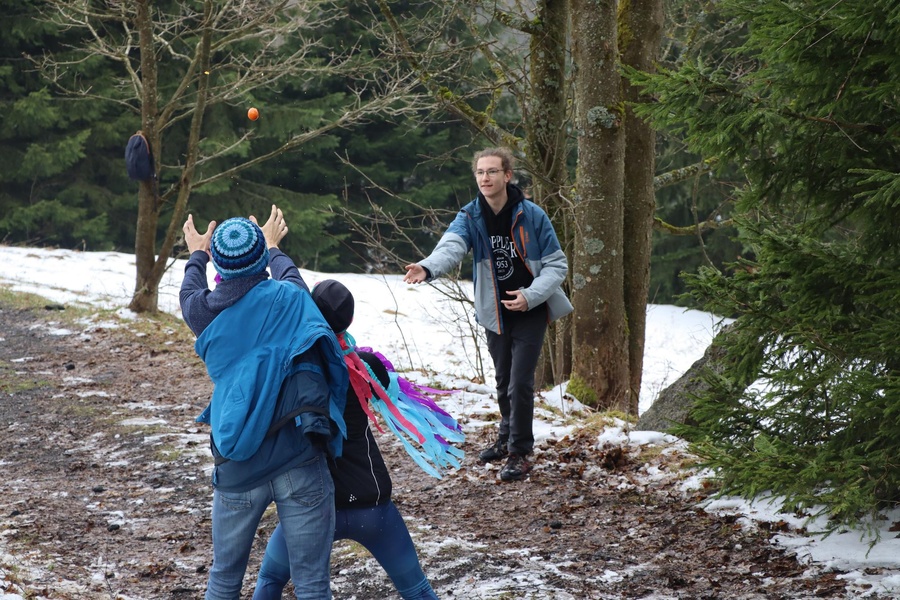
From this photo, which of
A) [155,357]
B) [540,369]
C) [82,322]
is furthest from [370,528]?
[82,322]

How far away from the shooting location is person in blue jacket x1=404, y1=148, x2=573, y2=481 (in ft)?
19.5

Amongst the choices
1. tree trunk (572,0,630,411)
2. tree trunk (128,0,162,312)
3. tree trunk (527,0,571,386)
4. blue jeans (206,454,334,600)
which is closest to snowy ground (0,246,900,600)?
tree trunk (128,0,162,312)

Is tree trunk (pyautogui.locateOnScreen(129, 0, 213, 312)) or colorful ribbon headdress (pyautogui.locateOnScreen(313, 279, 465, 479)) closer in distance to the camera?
colorful ribbon headdress (pyautogui.locateOnScreen(313, 279, 465, 479))

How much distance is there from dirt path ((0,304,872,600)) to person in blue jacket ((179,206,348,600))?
52.9 inches

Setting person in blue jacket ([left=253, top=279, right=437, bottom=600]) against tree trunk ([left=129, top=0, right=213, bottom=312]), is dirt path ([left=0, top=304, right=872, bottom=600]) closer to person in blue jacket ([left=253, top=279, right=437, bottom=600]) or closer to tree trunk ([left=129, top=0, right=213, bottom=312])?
person in blue jacket ([left=253, top=279, right=437, bottom=600])

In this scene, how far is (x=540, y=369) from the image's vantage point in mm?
10375

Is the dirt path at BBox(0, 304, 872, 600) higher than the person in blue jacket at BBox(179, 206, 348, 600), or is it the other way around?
the person in blue jacket at BBox(179, 206, 348, 600)

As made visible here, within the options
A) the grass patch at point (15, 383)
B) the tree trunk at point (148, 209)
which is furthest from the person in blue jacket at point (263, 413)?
the tree trunk at point (148, 209)

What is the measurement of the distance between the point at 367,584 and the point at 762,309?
2.60m

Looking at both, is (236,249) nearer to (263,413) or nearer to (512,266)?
(263,413)

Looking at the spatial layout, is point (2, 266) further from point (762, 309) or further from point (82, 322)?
point (762, 309)

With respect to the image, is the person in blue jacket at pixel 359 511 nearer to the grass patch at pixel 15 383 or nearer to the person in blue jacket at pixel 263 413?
the person in blue jacket at pixel 263 413

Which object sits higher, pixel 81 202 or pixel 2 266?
pixel 81 202

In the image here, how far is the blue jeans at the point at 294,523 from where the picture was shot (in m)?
3.23
